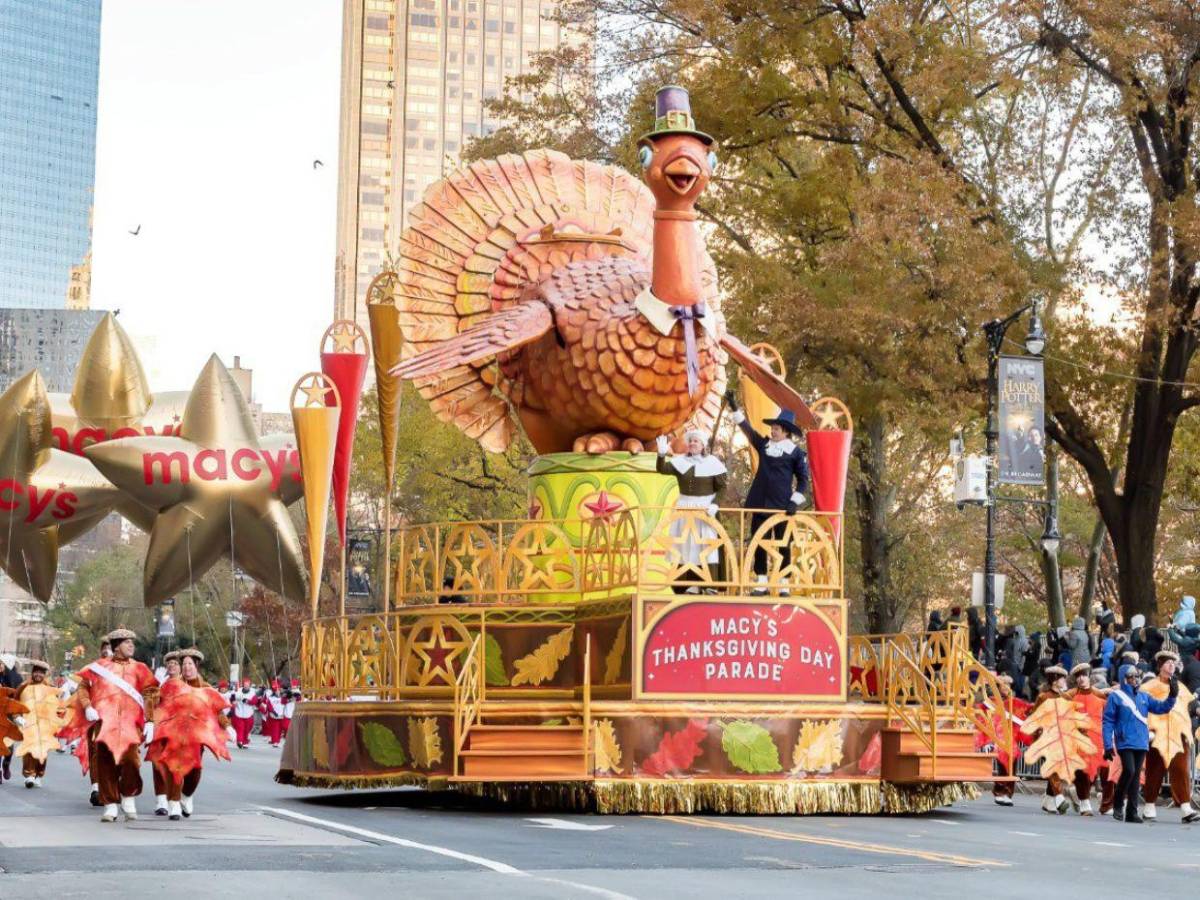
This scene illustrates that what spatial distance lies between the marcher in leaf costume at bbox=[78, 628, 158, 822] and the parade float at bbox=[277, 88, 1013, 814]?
212 cm

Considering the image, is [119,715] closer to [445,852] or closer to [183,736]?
[183,736]

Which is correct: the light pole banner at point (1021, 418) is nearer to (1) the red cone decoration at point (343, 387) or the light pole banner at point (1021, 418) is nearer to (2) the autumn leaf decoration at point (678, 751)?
(1) the red cone decoration at point (343, 387)

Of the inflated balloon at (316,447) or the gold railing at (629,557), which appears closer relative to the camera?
the gold railing at (629,557)

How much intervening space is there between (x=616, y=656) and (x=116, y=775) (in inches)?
177

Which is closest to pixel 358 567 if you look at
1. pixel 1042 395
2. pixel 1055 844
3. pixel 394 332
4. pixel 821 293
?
pixel 821 293

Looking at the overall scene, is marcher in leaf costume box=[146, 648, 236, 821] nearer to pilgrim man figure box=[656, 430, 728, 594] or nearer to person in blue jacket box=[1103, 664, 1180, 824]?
pilgrim man figure box=[656, 430, 728, 594]

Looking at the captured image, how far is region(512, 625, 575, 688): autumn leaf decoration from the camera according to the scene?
60.7 feet

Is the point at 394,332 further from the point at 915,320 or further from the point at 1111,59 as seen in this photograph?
the point at 1111,59

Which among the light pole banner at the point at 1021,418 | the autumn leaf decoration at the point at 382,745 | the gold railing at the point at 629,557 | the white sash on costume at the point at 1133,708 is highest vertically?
the light pole banner at the point at 1021,418

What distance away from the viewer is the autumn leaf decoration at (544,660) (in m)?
18.5

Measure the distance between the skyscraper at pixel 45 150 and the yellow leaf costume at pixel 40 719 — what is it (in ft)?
435

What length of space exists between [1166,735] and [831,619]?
461 cm

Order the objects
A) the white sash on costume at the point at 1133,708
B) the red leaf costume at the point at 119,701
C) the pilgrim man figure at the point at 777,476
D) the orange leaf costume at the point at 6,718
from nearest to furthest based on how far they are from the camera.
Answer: the red leaf costume at the point at 119,701, the pilgrim man figure at the point at 777,476, the white sash on costume at the point at 1133,708, the orange leaf costume at the point at 6,718

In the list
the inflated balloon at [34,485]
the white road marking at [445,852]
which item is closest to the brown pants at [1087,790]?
the white road marking at [445,852]
